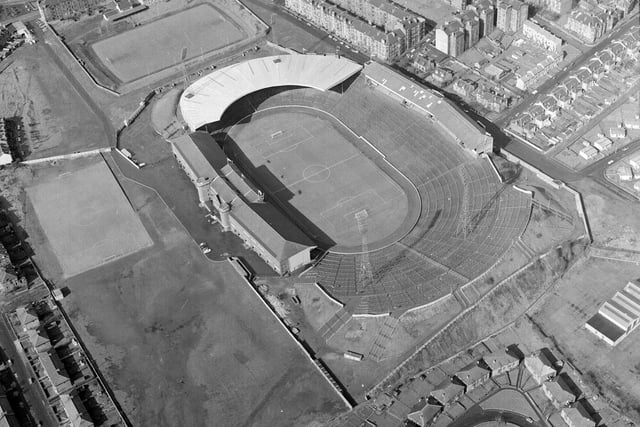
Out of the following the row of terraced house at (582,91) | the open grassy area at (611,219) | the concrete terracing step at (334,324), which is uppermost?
the row of terraced house at (582,91)

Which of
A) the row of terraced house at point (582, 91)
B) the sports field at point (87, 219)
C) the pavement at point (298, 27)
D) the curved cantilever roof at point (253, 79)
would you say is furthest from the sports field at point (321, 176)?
the row of terraced house at point (582, 91)

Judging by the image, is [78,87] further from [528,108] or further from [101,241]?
[528,108]

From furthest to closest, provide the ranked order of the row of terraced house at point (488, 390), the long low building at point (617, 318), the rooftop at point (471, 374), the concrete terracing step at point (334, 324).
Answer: the concrete terracing step at point (334, 324), the long low building at point (617, 318), the rooftop at point (471, 374), the row of terraced house at point (488, 390)

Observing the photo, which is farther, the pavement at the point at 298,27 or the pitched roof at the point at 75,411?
the pavement at the point at 298,27

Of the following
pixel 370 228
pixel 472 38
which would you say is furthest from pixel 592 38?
pixel 370 228

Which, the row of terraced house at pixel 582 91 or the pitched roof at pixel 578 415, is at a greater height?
the row of terraced house at pixel 582 91

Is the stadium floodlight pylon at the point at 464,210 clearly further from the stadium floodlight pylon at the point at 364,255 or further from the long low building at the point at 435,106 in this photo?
the stadium floodlight pylon at the point at 364,255

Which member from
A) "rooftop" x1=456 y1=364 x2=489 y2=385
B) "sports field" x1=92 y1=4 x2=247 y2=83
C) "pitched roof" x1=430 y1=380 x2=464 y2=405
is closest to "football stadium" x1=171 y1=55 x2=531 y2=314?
"rooftop" x1=456 y1=364 x2=489 y2=385
